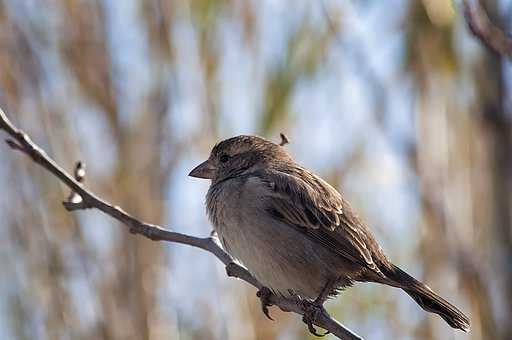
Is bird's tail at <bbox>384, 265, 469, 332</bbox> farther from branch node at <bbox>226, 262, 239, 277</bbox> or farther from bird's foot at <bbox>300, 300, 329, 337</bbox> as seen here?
branch node at <bbox>226, 262, 239, 277</bbox>

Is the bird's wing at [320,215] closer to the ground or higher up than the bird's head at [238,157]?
closer to the ground

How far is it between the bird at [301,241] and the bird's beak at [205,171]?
278 millimetres

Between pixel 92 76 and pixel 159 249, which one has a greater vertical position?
pixel 92 76

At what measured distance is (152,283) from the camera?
5.17 metres

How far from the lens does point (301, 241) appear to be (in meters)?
4.16

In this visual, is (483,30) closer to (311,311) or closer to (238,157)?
(311,311)

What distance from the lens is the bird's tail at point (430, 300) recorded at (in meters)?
3.96

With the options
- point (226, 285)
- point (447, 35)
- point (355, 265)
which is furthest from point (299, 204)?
point (447, 35)

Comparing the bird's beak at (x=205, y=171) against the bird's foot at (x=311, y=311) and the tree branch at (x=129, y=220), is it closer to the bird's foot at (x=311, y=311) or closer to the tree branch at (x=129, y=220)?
the tree branch at (x=129, y=220)

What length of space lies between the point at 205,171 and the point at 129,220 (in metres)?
1.19

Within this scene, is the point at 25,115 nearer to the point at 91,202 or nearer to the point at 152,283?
the point at 152,283

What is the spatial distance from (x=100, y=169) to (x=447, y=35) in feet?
6.32

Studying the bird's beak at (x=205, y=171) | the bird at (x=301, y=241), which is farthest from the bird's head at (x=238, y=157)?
the bird at (x=301, y=241)

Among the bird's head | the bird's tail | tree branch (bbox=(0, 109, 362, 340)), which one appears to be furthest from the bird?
the bird's head
